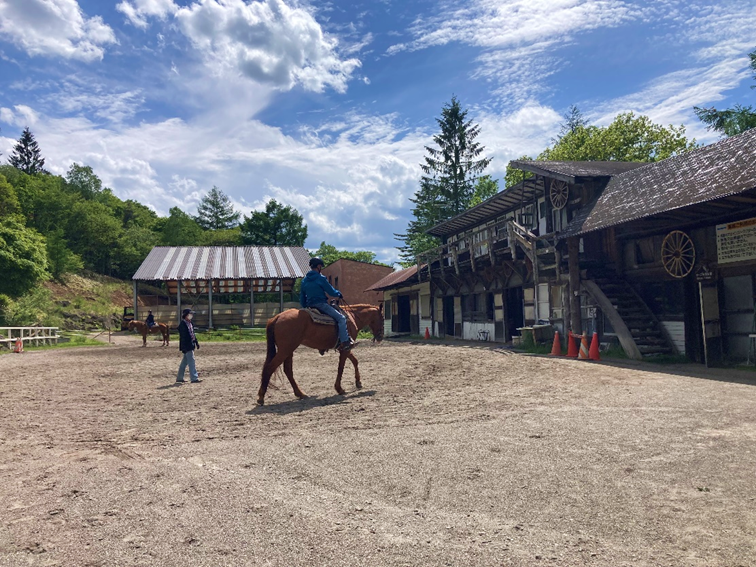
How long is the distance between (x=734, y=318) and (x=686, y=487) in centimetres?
1127

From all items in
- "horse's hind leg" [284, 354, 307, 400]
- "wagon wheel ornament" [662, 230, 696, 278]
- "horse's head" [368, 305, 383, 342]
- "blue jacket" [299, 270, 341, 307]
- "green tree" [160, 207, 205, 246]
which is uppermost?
"green tree" [160, 207, 205, 246]

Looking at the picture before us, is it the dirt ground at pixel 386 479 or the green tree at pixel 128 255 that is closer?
the dirt ground at pixel 386 479

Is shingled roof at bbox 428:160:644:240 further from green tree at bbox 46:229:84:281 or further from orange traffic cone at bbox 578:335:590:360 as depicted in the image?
green tree at bbox 46:229:84:281

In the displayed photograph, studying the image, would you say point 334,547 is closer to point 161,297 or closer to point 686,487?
point 686,487

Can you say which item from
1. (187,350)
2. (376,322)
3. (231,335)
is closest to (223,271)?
(231,335)

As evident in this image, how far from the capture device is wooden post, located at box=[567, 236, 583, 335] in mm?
16719

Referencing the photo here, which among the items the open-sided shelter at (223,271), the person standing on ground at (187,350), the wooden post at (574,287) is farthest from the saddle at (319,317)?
the open-sided shelter at (223,271)

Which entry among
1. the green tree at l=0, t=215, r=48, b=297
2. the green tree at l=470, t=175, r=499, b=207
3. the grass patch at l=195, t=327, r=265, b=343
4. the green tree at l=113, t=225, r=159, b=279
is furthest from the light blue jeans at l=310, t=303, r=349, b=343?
the green tree at l=113, t=225, r=159, b=279

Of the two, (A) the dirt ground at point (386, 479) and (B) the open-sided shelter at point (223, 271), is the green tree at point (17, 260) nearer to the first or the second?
(B) the open-sided shelter at point (223, 271)

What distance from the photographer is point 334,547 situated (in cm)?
327

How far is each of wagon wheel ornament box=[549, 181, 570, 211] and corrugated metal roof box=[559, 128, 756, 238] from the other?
1.90 metres

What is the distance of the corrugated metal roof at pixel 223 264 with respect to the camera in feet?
119

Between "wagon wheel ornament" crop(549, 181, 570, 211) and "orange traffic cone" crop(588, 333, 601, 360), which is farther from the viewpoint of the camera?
"wagon wheel ornament" crop(549, 181, 570, 211)

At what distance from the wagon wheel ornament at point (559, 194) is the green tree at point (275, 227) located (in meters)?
44.8
